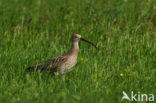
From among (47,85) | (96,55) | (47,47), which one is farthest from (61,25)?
(47,85)

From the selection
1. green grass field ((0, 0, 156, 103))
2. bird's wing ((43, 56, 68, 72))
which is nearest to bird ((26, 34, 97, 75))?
bird's wing ((43, 56, 68, 72))

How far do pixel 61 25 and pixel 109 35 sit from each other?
4.51 feet

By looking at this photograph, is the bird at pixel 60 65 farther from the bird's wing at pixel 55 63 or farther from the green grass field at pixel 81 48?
the green grass field at pixel 81 48

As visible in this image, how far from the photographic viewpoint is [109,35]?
398 inches

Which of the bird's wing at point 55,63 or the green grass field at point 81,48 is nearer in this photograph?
the green grass field at point 81,48

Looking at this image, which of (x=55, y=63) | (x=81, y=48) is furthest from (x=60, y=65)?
(x=81, y=48)

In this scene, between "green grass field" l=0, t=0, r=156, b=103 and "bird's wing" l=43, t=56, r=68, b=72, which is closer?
"green grass field" l=0, t=0, r=156, b=103

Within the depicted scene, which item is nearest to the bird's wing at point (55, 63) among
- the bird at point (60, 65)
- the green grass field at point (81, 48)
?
the bird at point (60, 65)

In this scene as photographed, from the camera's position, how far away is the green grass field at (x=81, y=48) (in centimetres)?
669

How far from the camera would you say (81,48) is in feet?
32.1

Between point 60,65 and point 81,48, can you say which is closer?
point 60,65

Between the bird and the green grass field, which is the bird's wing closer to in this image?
the bird

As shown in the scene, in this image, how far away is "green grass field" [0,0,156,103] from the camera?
669cm

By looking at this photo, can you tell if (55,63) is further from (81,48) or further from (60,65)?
(81,48)
